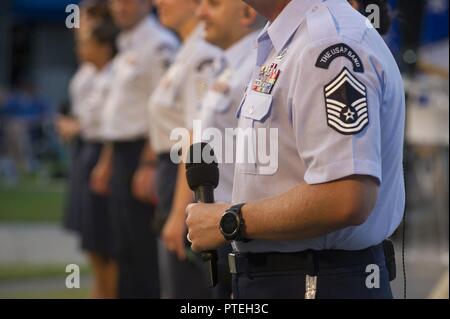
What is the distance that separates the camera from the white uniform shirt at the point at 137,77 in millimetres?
7320

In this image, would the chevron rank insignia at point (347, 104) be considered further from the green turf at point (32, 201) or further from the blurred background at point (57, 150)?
the green turf at point (32, 201)

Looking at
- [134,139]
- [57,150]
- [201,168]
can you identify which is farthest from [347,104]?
[57,150]

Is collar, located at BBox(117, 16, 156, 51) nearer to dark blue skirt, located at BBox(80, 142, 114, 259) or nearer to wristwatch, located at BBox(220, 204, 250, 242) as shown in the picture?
dark blue skirt, located at BBox(80, 142, 114, 259)

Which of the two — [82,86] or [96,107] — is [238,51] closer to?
[96,107]

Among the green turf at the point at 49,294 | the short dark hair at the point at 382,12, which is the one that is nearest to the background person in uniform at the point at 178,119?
the short dark hair at the point at 382,12

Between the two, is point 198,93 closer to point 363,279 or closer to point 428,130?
point 363,279

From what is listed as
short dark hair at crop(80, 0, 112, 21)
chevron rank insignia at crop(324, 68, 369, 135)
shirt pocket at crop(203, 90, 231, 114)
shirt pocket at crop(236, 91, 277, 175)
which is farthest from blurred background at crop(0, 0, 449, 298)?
short dark hair at crop(80, 0, 112, 21)

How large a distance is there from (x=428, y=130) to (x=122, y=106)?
6.43m

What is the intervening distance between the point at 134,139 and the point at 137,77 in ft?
1.40

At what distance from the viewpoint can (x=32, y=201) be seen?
18484 millimetres

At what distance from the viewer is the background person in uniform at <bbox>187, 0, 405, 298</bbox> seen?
2.72m

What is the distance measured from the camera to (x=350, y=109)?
107 inches

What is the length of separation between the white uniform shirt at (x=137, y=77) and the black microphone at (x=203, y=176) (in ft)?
13.4
